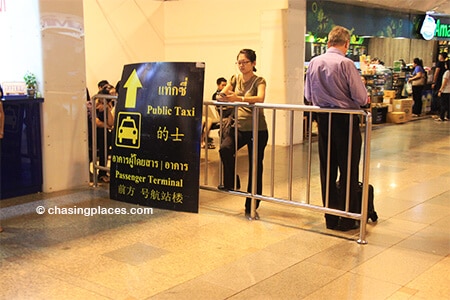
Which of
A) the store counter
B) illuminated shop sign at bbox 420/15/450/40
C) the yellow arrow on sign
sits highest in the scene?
illuminated shop sign at bbox 420/15/450/40

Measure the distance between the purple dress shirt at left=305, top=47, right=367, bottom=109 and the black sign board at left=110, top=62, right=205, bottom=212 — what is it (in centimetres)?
109

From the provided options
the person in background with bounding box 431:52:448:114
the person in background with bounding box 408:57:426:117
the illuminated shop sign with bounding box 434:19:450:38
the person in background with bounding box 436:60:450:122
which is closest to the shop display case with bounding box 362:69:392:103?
the person in background with bounding box 408:57:426:117

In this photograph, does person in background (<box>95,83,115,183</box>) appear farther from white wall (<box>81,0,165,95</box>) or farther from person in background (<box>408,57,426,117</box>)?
person in background (<box>408,57,426,117</box>)

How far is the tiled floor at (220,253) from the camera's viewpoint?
3557 millimetres

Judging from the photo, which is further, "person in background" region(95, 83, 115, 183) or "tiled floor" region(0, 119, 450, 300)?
"person in background" region(95, 83, 115, 183)

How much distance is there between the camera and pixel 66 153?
6250 millimetres

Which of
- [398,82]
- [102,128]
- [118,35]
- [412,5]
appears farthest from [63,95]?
[398,82]

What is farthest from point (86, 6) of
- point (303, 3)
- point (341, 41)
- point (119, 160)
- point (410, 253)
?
point (410, 253)

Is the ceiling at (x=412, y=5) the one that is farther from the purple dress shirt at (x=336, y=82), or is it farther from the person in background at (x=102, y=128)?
the purple dress shirt at (x=336, y=82)

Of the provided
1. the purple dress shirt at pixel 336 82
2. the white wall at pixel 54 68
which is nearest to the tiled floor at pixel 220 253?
the white wall at pixel 54 68

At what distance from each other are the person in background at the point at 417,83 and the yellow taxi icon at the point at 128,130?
10561mm

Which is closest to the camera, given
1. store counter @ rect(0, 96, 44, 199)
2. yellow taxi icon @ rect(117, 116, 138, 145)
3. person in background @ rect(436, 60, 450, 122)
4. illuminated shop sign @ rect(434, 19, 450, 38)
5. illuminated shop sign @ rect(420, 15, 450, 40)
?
yellow taxi icon @ rect(117, 116, 138, 145)

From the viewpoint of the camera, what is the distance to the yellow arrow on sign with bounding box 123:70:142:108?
216 inches

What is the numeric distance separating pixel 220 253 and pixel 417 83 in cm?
1147
